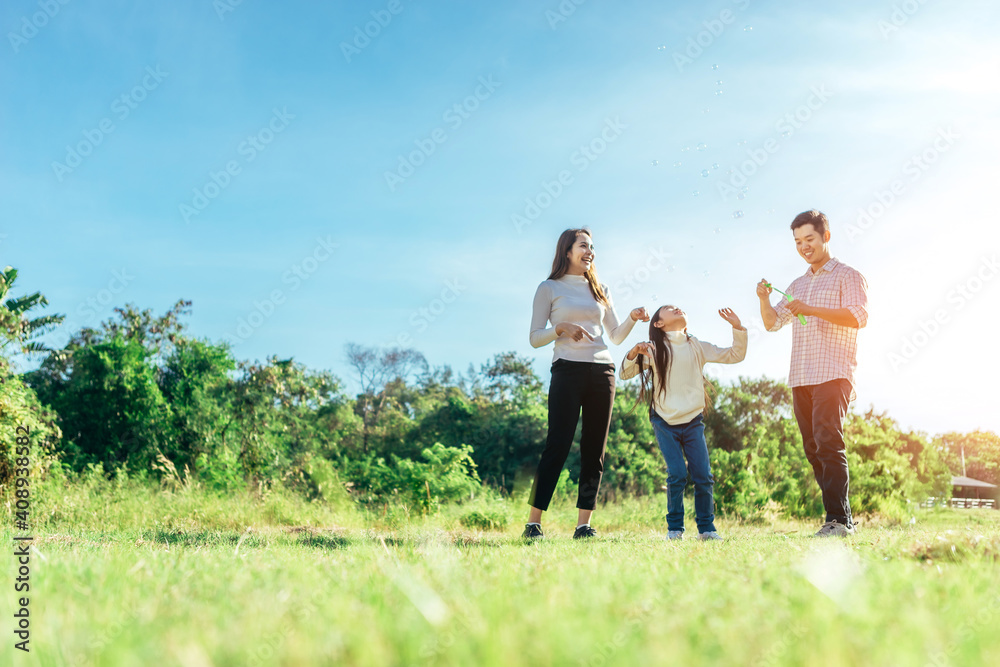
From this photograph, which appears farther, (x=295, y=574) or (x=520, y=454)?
(x=520, y=454)

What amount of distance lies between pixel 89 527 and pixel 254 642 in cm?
657

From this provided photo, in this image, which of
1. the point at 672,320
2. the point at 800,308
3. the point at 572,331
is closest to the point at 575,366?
the point at 572,331

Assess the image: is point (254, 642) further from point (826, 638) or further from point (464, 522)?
point (464, 522)

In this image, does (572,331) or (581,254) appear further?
(581,254)

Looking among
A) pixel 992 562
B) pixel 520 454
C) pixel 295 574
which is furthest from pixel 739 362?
pixel 520 454

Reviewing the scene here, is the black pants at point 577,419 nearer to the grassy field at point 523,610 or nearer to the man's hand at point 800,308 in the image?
the man's hand at point 800,308

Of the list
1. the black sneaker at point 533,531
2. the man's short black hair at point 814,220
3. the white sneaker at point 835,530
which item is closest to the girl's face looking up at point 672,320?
the man's short black hair at point 814,220

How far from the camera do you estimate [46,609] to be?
70.4 inches

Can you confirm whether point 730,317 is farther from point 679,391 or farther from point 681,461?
point 681,461

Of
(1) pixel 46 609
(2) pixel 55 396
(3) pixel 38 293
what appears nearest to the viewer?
(1) pixel 46 609

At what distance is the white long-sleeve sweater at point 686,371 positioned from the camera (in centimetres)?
611

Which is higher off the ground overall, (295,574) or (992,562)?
(992,562)

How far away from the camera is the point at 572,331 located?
5602 millimetres

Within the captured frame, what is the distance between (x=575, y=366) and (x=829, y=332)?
2.00 m
